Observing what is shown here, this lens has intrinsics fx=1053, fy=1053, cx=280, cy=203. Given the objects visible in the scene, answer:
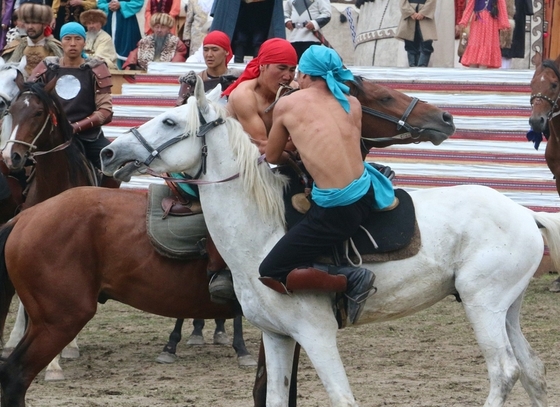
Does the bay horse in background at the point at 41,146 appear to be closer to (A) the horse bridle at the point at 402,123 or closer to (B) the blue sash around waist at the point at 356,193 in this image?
(A) the horse bridle at the point at 402,123

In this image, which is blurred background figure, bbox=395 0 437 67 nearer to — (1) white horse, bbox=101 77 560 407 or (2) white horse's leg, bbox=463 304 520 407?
(1) white horse, bbox=101 77 560 407

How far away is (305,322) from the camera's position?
5484 millimetres

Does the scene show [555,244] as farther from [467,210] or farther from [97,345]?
[97,345]

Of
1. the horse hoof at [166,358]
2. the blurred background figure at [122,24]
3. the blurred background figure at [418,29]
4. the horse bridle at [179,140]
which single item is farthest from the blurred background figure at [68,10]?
the horse bridle at [179,140]

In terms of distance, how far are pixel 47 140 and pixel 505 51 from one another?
26.2ft

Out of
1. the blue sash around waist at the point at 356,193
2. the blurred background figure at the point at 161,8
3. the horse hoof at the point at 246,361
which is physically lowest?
the horse hoof at the point at 246,361

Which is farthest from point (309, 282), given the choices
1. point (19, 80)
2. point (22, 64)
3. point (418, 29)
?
point (418, 29)

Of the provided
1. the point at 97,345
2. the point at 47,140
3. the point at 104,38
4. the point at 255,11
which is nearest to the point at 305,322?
the point at 47,140

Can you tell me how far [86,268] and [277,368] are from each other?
1.42 meters

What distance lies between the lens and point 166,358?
820cm

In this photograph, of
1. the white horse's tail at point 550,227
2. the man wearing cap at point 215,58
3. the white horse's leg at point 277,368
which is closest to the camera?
the white horse's leg at point 277,368

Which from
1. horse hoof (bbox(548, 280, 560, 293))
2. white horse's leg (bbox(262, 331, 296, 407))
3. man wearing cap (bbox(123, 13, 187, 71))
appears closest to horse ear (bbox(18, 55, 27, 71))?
white horse's leg (bbox(262, 331, 296, 407))

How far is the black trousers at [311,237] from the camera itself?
5402mm

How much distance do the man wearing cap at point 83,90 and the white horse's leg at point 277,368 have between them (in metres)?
3.23
